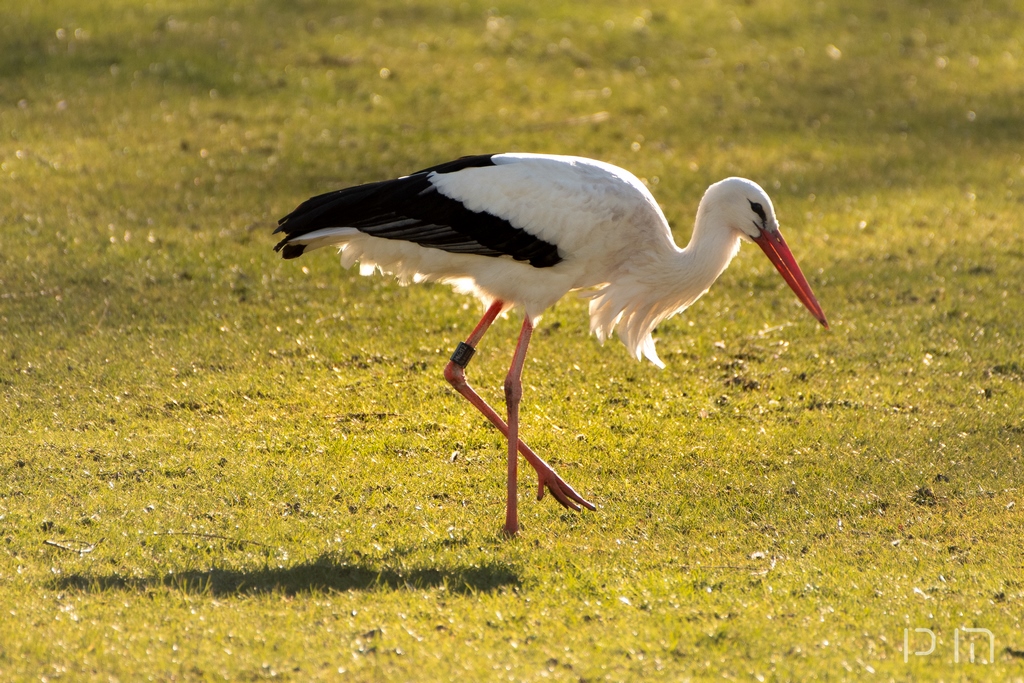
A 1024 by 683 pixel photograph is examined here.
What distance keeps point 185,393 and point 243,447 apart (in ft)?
2.82

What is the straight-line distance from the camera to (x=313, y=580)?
17.0 ft

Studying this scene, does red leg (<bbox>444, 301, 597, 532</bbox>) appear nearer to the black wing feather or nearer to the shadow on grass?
the black wing feather

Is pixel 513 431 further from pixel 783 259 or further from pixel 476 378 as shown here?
pixel 783 259

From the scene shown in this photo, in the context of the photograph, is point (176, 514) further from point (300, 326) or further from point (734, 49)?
point (734, 49)

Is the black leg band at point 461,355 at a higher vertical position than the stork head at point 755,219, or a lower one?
lower

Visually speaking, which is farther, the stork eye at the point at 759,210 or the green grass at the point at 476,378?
the stork eye at the point at 759,210

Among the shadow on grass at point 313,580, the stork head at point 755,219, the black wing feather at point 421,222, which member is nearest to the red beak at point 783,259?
the stork head at point 755,219

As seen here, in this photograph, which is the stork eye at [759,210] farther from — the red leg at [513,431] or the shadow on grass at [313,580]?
the shadow on grass at [313,580]

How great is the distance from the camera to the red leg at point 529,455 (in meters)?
6.07

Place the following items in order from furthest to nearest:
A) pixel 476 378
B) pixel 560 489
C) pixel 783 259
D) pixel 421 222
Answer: pixel 476 378 < pixel 783 259 < pixel 421 222 < pixel 560 489

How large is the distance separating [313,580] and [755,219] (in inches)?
122

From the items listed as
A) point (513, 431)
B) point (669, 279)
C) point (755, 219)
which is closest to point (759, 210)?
point (755, 219)

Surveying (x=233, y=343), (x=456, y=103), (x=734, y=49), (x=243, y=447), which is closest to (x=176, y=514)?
(x=243, y=447)

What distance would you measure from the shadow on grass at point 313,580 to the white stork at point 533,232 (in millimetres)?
985
